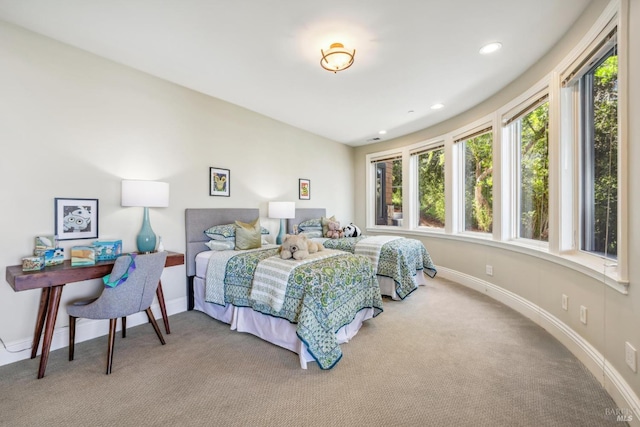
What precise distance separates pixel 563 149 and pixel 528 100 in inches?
32.4

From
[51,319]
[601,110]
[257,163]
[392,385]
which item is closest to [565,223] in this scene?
[601,110]

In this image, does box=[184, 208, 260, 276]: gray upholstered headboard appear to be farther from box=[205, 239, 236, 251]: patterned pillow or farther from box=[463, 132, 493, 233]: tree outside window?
box=[463, 132, 493, 233]: tree outside window

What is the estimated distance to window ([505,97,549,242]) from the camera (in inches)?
→ 107

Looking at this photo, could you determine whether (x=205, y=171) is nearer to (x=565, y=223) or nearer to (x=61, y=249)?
(x=61, y=249)

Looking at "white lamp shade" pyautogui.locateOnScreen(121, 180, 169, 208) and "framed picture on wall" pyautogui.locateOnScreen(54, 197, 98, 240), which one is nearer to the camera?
"framed picture on wall" pyautogui.locateOnScreen(54, 197, 98, 240)

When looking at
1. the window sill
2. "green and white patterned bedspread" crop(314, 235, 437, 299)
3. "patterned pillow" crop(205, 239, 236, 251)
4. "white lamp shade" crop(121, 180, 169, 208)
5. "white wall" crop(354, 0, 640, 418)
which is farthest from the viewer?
"green and white patterned bedspread" crop(314, 235, 437, 299)

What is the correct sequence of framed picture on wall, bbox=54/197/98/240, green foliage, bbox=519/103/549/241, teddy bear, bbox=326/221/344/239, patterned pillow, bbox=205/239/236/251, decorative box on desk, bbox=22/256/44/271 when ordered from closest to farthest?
1. decorative box on desk, bbox=22/256/44/271
2. framed picture on wall, bbox=54/197/98/240
3. green foliage, bbox=519/103/549/241
4. patterned pillow, bbox=205/239/236/251
5. teddy bear, bbox=326/221/344/239

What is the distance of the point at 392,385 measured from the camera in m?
1.85

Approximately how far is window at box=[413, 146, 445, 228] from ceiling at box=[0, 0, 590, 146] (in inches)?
56.2

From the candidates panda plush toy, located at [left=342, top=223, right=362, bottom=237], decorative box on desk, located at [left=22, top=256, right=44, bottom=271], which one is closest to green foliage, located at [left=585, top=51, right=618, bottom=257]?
panda plush toy, located at [left=342, top=223, right=362, bottom=237]

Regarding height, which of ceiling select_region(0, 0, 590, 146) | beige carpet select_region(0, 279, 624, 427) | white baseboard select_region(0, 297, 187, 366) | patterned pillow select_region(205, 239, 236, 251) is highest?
ceiling select_region(0, 0, 590, 146)

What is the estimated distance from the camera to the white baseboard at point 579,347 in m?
1.55

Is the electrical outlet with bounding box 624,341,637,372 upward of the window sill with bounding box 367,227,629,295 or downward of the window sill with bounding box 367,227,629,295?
downward

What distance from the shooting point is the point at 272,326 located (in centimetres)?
243
